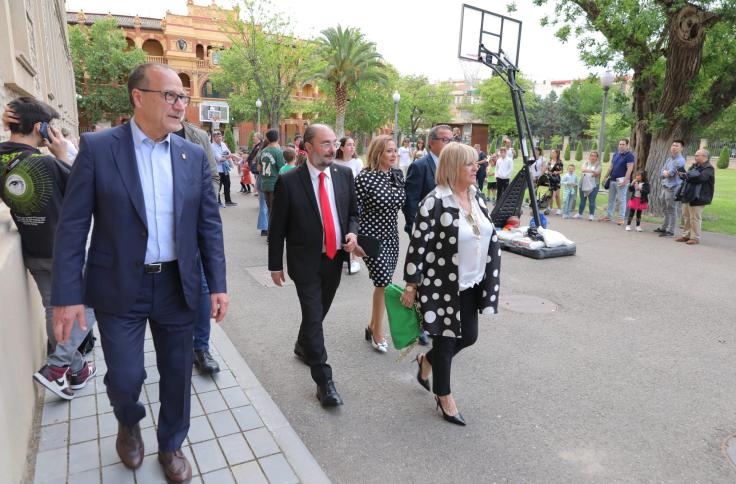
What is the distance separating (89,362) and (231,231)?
6699mm

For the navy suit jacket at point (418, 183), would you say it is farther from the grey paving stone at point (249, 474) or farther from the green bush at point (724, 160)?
the green bush at point (724, 160)

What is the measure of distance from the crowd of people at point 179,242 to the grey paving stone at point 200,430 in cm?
34

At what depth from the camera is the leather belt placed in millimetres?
2436

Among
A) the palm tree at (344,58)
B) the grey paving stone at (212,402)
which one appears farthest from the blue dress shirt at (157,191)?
the palm tree at (344,58)

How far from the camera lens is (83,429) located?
10.3 ft

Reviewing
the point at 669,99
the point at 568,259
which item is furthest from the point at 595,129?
the point at 568,259

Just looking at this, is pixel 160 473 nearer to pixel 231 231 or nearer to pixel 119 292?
pixel 119 292

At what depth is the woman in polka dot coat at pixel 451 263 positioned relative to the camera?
3338 millimetres

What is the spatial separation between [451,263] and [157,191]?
6.06ft

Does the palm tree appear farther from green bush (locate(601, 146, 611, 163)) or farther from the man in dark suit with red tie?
the man in dark suit with red tie

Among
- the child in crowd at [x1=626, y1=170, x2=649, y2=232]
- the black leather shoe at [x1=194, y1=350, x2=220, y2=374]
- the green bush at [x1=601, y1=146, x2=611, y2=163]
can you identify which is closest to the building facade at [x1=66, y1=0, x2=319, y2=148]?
the green bush at [x1=601, y1=146, x2=611, y2=163]

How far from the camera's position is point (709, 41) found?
1157 centimetres

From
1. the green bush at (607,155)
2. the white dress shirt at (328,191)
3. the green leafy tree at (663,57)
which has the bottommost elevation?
the white dress shirt at (328,191)

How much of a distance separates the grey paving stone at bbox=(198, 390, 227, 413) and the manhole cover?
12.2ft
